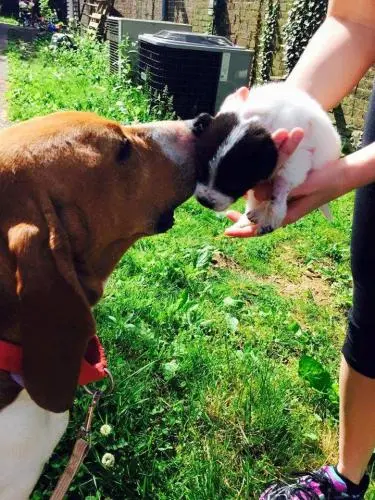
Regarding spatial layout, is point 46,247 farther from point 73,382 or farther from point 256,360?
point 256,360

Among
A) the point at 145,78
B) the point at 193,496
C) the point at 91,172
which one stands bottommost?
the point at 193,496

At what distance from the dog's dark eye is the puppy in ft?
0.85

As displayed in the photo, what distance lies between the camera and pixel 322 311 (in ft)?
12.0

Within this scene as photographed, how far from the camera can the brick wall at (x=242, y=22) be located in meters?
6.66

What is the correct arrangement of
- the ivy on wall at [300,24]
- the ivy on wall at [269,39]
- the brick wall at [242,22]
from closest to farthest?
1. the brick wall at [242,22]
2. the ivy on wall at [300,24]
3. the ivy on wall at [269,39]

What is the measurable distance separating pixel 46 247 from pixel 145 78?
19.8ft

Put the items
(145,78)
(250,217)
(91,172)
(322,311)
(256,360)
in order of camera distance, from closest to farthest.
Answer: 1. (91,172)
2. (250,217)
3. (256,360)
4. (322,311)
5. (145,78)

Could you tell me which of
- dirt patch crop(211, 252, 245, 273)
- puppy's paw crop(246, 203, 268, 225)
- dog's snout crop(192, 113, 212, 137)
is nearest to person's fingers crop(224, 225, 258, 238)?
puppy's paw crop(246, 203, 268, 225)

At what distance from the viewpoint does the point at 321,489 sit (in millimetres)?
2387

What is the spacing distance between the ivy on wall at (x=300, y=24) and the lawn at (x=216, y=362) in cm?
341

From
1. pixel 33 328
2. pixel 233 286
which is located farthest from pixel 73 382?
pixel 233 286

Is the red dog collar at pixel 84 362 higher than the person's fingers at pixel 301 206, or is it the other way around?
the person's fingers at pixel 301 206

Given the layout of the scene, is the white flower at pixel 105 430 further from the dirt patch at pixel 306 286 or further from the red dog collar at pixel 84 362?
the dirt patch at pixel 306 286

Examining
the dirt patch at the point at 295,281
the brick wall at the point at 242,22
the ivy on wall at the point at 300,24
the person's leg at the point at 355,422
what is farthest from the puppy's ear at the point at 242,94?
the ivy on wall at the point at 300,24
